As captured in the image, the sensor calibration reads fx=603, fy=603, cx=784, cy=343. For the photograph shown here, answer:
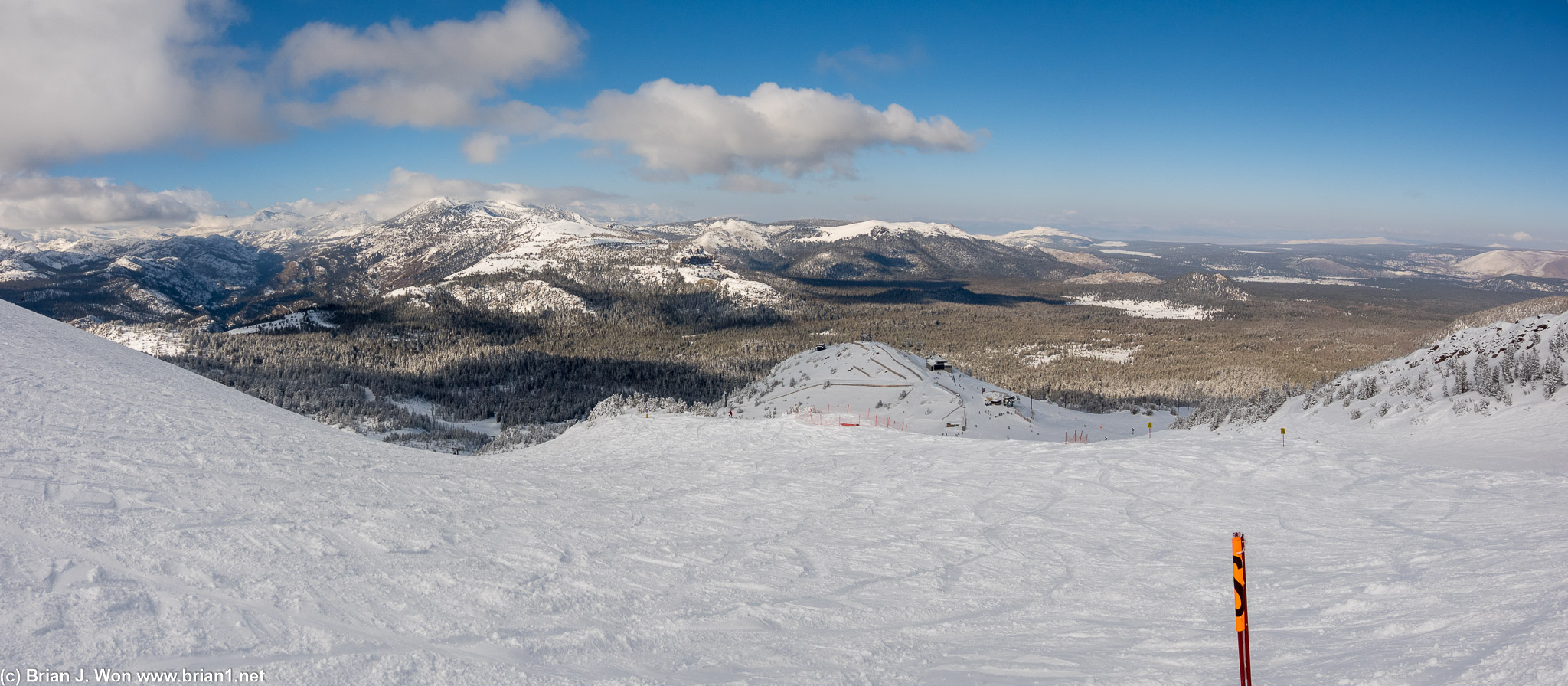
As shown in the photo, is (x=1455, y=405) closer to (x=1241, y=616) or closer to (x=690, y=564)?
(x=1241, y=616)

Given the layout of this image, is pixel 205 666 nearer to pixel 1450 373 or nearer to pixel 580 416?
pixel 1450 373

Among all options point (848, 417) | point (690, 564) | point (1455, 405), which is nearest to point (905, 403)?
point (848, 417)

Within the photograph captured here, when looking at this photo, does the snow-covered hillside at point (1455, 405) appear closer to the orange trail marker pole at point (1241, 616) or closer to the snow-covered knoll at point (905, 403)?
the snow-covered knoll at point (905, 403)

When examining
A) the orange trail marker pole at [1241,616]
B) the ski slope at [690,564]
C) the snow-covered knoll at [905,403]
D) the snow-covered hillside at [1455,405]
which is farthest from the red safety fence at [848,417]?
the orange trail marker pole at [1241,616]

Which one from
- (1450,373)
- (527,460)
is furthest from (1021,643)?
(1450,373)

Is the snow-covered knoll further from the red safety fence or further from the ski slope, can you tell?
the ski slope

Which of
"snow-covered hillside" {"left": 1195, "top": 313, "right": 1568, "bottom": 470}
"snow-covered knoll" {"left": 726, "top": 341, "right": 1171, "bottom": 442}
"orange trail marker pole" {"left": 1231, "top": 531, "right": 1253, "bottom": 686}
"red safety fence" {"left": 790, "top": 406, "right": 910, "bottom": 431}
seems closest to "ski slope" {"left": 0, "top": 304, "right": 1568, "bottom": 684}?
"orange trail marker pole" {"left": 1231, "top": 531, "right": 1253, "bottom": 686}

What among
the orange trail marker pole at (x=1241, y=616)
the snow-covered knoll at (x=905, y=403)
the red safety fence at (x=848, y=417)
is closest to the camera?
the orange trail marker pole at (x=1241, y=616)
